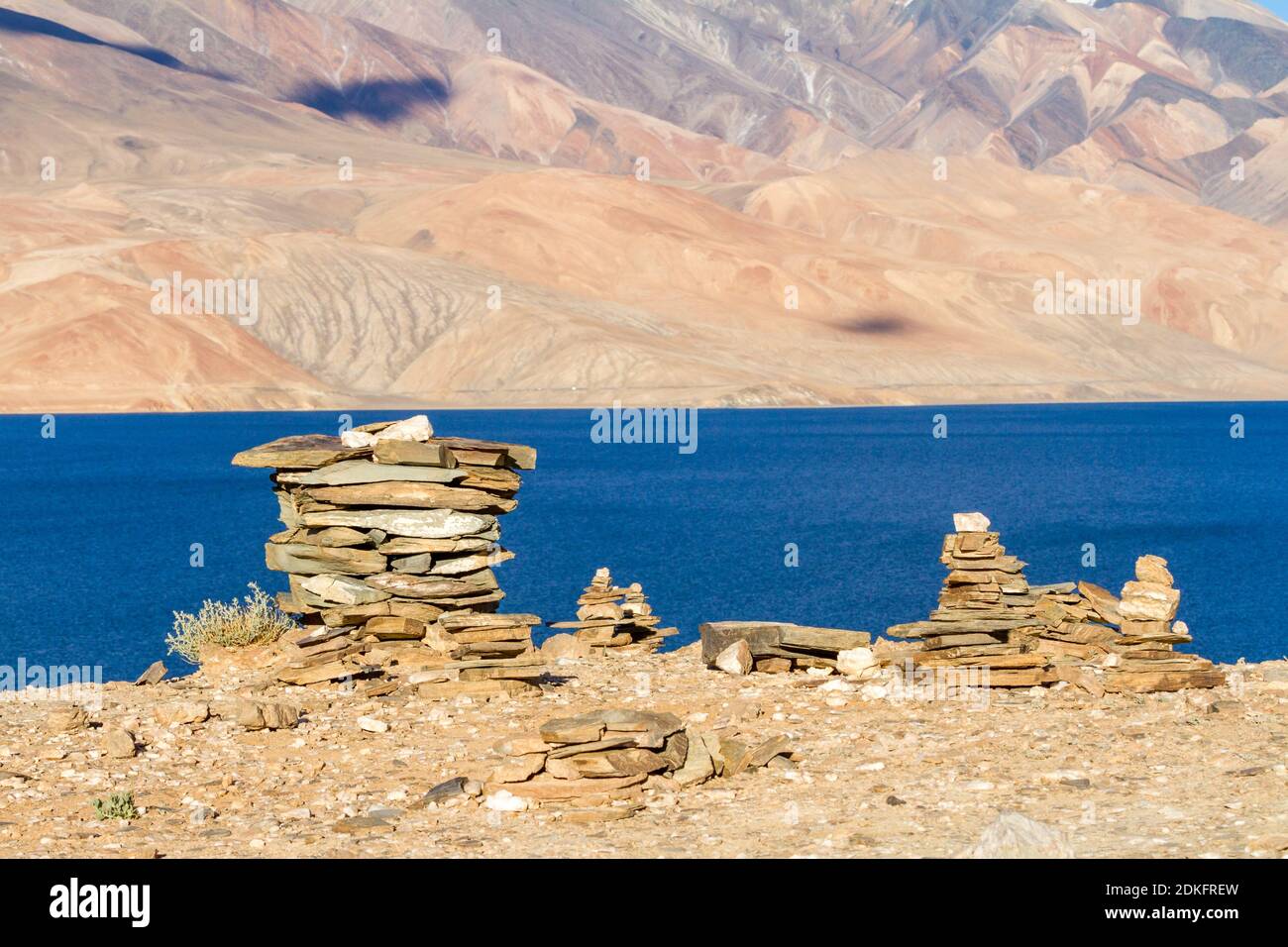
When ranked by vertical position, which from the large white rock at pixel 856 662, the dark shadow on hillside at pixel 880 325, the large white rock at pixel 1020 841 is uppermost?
the dark shadow on hillside at pixel 880 325

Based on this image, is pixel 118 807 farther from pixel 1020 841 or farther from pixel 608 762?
pixel 1020 841

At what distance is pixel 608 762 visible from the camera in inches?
490

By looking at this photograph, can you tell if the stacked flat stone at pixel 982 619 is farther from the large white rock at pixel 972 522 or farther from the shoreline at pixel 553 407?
the shoreline at pixel 553 407

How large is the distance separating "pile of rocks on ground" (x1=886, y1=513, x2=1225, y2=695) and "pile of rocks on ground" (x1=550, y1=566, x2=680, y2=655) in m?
4.72

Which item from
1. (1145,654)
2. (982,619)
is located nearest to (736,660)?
(982,619)

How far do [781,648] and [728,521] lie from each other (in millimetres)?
42295

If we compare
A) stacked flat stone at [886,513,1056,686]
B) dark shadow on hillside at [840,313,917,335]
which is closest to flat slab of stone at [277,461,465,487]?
stacked flat stone at [886,513,1056,686]

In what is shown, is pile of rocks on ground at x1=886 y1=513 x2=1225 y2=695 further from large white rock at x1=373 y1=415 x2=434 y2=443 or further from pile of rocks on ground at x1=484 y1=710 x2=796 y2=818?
large white rock at x1=373 y1=415 x2=434 y2=443

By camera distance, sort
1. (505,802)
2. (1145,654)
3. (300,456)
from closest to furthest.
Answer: (505,802) → (1145,654) → (300,456)

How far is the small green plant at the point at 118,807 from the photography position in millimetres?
11789

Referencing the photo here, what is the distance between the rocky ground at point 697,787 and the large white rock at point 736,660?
41cm

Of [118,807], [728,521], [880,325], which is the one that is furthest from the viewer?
[880,325]

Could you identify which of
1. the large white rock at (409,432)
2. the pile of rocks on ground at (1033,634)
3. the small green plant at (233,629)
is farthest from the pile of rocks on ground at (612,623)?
the pile of rocks on ground at (1033,634)

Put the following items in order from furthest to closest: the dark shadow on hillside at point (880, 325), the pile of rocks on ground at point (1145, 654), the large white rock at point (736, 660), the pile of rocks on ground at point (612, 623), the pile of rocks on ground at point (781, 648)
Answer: the dark shadow on hillside at point (880, 325) → the pile of rocks on ground at point (612, 623) → the pile of rocks on ground at point (781, 648) → the large white rock at point (736, 660) → the pile of rocks on ground at point (1145, 654)
